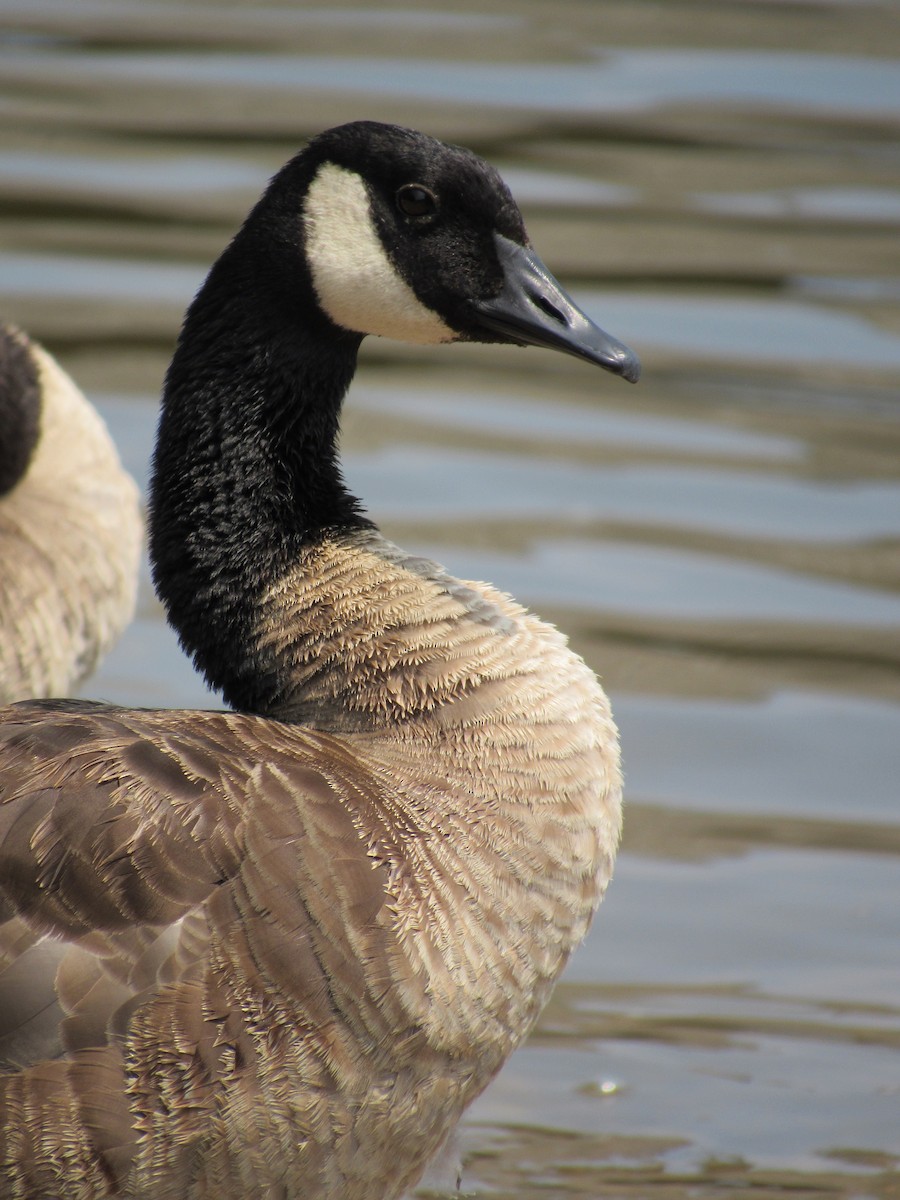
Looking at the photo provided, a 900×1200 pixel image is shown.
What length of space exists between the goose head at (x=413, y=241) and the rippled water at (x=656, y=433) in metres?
2.13

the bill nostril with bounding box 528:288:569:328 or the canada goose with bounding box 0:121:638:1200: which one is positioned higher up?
the bill nostril with bounding box 528:288:569:328

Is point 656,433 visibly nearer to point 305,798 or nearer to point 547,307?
point 547,307

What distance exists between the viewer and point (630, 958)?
5703 millimetres

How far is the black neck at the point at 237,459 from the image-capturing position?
13.4 ft

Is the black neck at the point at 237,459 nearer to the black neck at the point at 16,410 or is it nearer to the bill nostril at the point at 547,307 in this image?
the bill nostril at the point at 547,307

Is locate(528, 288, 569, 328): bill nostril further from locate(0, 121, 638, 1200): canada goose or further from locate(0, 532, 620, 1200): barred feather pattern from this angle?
locate(0, 532, 620, 1200): barred feather pattern

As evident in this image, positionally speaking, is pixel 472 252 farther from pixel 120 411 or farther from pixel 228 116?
pixel 228 116

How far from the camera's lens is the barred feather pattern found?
11.2 feet

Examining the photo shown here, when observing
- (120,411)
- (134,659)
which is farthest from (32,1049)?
(120,411)

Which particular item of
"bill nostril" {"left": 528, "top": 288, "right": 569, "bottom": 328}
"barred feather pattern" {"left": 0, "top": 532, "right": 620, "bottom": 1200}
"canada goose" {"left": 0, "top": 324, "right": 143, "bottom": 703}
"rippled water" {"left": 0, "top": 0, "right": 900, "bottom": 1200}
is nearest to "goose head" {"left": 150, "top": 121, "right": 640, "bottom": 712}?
"bill nostril" {"left": 528, "top": 288, "right": 569, "bottom": 328}

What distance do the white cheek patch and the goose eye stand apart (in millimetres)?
81

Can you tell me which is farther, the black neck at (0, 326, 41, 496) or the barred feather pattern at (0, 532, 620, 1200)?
the black neck at (0, 326, 41, 496)

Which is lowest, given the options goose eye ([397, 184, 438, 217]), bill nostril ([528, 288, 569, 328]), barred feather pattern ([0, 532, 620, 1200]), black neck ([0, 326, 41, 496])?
barred feather pattern ([0, 532, 620, 1200])

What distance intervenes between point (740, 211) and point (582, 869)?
8308mm
